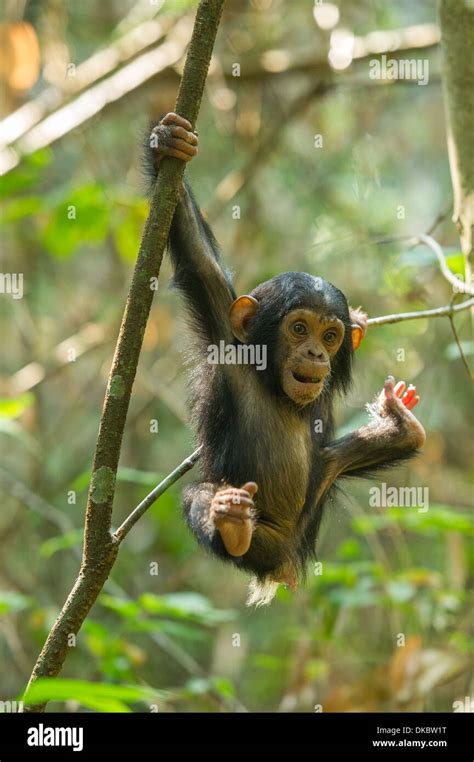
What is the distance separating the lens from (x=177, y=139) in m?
3.63

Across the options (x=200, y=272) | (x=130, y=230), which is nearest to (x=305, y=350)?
(x=200, y=272)

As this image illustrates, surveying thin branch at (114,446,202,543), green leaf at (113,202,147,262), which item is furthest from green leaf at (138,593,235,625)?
green leaf at (113,202,147,262)

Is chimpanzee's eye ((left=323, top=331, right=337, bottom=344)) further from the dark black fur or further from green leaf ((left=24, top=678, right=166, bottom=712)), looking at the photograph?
green leaf ((left=24, top=678, right=166, bottom=712))

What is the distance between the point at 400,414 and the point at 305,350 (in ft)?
2.60

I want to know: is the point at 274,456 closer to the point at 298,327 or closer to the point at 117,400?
the point at 298,327

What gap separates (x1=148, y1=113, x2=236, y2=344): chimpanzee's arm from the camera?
4.29 meters

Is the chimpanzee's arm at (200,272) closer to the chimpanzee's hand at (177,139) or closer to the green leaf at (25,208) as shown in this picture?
the chimpanzee's hand at (177,139)

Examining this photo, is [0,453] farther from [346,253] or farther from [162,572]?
[346,253]

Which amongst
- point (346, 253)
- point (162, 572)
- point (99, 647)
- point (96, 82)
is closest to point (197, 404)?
point (99, 647)

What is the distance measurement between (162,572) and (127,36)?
5.87 meters

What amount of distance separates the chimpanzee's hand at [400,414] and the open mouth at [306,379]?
1.93 ft

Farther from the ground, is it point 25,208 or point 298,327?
point 25,208

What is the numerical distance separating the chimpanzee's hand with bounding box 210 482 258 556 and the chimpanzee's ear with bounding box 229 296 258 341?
911 millimetres
